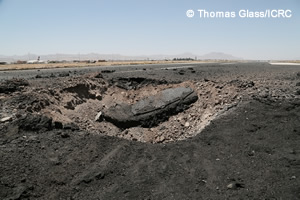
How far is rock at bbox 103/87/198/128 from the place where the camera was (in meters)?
10.9

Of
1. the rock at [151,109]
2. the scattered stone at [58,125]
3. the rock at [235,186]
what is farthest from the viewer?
the rock at [151,109]

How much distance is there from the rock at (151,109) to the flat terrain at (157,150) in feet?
0.82

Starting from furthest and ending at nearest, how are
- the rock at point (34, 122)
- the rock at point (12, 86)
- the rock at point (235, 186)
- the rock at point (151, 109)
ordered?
1. the rock at point (151, 109)
2. the rock at point (12, 86)
3. the rock at point (34, 122)
4. the rock at point (235, 186)

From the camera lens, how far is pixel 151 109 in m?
11.2

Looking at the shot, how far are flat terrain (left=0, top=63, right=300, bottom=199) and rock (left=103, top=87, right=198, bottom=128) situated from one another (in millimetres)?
250

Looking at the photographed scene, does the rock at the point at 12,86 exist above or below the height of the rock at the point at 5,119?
above

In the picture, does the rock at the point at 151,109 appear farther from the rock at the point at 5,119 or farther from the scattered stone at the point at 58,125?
the rock at the point at 5,119

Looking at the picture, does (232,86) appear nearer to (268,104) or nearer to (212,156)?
(268,104)

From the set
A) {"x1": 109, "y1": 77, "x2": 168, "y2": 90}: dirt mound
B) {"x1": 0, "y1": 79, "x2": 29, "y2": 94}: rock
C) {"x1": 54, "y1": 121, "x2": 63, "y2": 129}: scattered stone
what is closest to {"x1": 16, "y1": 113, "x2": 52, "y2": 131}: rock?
{"x1": 54, "y1": 121, "x2": 63, "y2": 129}: scattered stone

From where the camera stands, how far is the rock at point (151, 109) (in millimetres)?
10867

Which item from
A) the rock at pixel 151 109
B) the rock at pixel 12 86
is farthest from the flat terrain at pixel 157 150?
the rock at pixel 151 109

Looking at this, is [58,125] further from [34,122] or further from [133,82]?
[133,82]

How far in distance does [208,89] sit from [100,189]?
728 cm

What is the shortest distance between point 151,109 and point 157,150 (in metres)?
3.81
